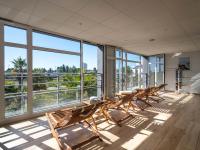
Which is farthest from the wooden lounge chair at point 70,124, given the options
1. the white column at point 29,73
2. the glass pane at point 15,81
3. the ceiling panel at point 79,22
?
the ceiling panel at point 79,22

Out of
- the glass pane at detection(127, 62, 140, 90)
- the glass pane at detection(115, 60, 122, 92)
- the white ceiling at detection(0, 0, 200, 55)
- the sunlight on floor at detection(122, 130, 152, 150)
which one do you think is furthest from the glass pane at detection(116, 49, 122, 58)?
the sunlight on floor at detection(122, 130, 152, 150)

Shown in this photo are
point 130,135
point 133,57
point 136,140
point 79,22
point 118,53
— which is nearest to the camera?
point 136,140

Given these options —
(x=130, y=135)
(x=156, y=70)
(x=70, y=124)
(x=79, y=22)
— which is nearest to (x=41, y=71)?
(x=79, y=22)

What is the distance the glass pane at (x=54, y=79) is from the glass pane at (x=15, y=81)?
11.4 inches

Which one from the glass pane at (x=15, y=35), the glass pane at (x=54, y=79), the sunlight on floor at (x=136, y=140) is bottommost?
the sunlight on floor at (x=136, y=140)

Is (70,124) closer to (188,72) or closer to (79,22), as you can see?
(79,22)

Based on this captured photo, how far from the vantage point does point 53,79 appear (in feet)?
15.0

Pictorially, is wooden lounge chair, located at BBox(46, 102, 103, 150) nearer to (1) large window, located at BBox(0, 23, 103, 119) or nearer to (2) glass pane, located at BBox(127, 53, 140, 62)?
(1) large window, located at BBox(0, 23, 103, 119)

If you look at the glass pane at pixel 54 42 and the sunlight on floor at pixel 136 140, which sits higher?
the glass pane at pixel 54 42

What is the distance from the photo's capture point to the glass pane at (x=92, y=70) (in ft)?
18.4

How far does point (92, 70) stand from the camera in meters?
5.96

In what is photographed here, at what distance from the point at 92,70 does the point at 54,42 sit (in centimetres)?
199

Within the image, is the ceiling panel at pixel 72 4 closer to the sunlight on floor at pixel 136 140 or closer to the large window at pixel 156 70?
the sunlight on floor at pixel 136 140

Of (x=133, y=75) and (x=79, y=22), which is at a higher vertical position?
(x=79, y=22)
